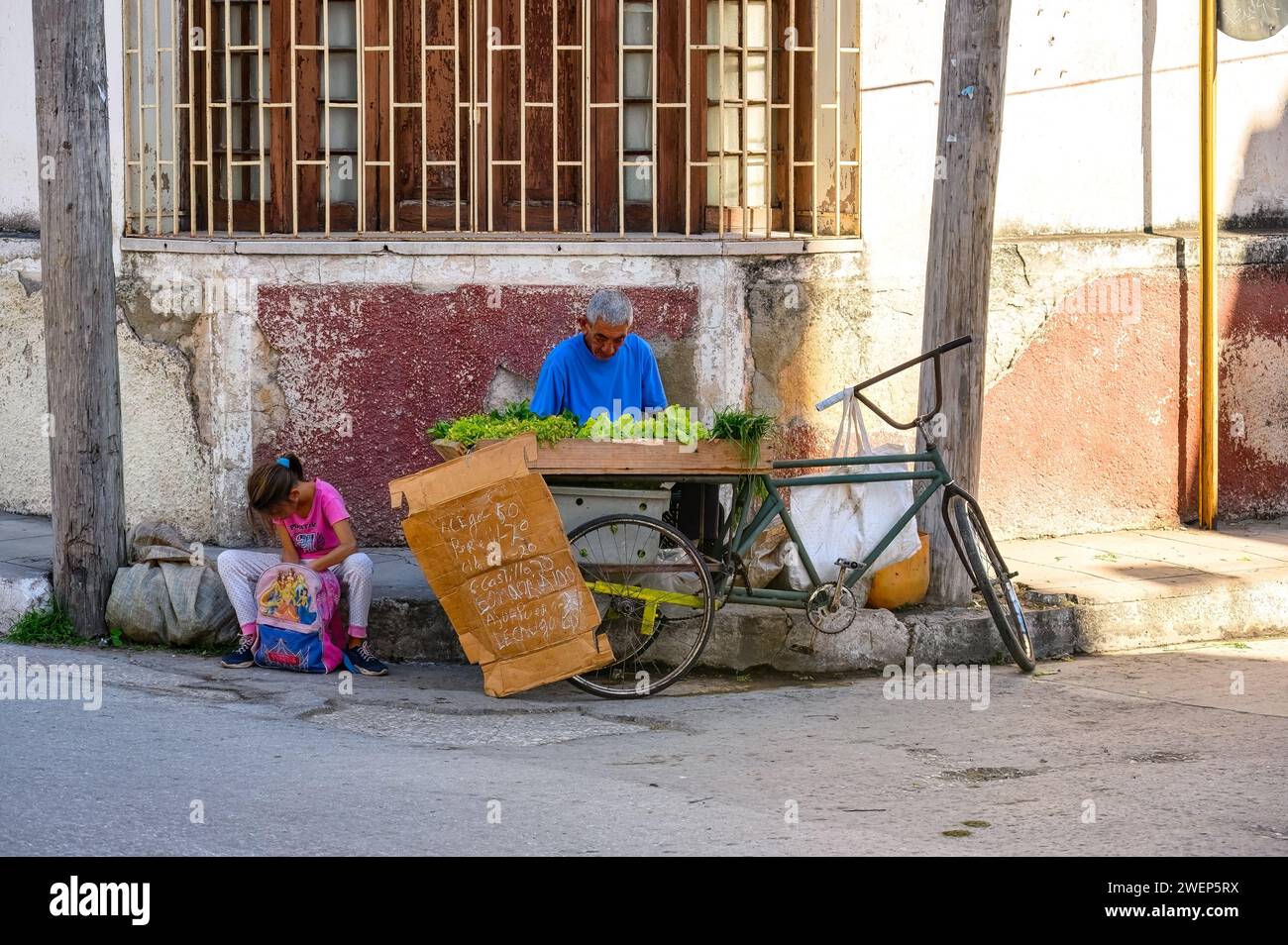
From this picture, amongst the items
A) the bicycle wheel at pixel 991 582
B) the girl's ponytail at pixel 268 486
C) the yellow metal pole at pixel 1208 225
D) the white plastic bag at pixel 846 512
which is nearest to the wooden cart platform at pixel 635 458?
the white plastic bag at pixel 846 512

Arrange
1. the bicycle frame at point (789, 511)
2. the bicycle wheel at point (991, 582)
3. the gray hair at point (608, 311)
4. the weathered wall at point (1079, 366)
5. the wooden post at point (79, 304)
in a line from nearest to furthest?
the bicycle frame at point (789, 511)
the gray hair at point (608, 311)
the bicycle wheel at point (991, 582)
the wooden post at point (79, 304)
the weathered wall at point (1079, 366)

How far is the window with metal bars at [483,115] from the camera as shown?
7902mm

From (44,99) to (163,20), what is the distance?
1.39m

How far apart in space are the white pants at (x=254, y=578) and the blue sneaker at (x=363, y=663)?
3.0 inches

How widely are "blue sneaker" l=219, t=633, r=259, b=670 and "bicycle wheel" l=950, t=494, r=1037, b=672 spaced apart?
118 inches

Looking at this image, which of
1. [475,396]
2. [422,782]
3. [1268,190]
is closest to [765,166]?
[475,396]

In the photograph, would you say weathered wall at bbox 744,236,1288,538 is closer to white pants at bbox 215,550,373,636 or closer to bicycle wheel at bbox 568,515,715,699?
bicycle wheel at bbox 568,515,715,699

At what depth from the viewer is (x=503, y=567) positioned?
594cm

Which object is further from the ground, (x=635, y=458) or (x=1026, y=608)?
(x=635, y=458)

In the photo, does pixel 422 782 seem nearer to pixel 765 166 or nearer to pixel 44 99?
pixel 44 99

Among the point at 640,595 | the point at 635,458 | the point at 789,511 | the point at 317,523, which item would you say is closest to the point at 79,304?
the point at 317,523

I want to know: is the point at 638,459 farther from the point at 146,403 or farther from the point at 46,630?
the point at 146,403

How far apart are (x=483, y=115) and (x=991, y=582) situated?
348cm

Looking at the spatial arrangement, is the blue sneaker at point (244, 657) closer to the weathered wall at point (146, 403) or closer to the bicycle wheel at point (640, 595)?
the bicycle wheel at point (640, 595)
